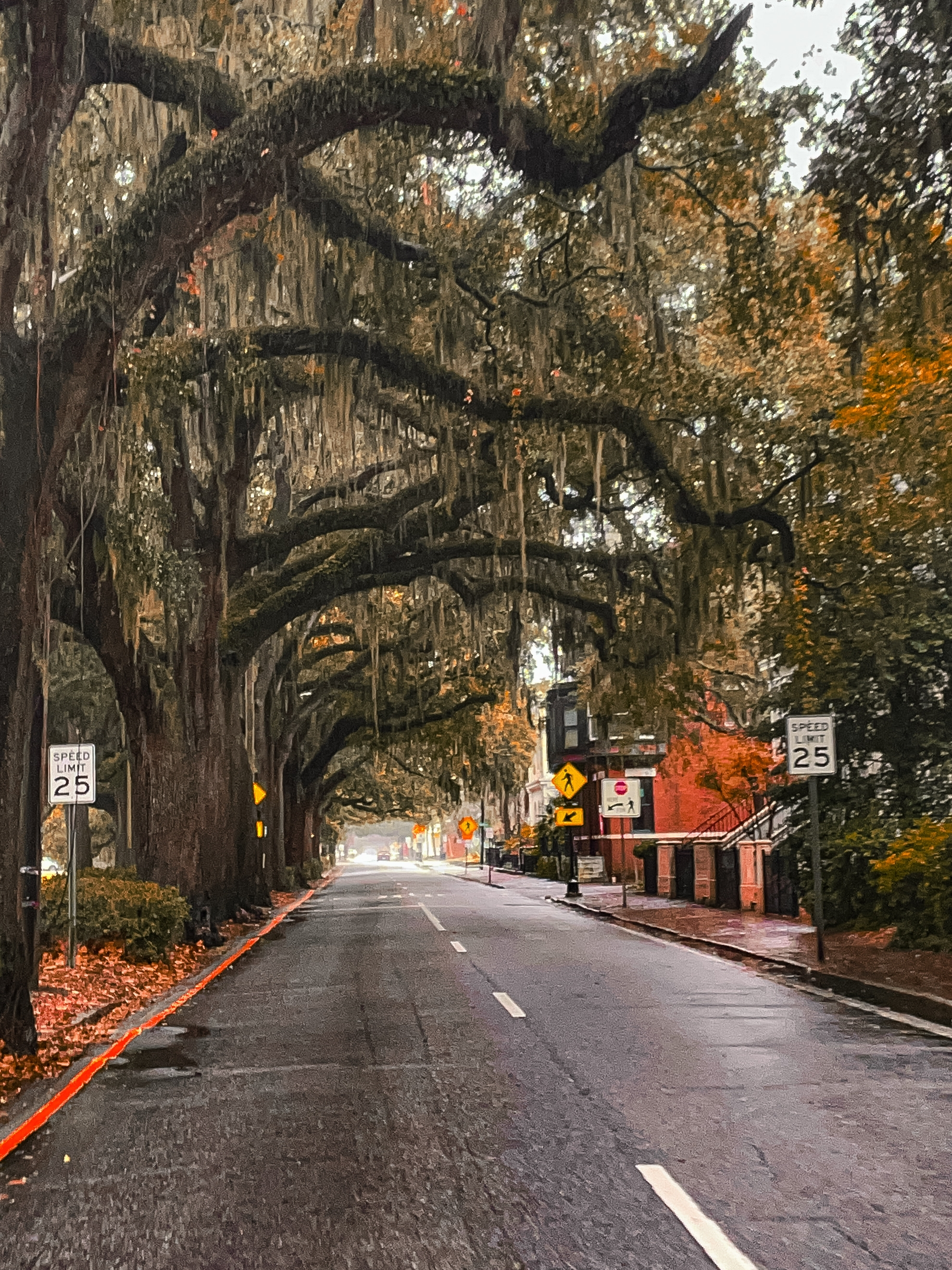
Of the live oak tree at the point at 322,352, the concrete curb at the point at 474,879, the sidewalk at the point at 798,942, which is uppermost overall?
the live oak tree at the point at 322,352

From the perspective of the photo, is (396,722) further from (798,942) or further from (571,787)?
(798,942)

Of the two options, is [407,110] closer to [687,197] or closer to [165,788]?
[687,197]

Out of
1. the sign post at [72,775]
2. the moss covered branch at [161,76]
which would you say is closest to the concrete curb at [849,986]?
the sign post at [72,775]

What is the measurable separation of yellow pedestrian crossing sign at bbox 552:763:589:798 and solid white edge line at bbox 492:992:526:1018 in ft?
83.9

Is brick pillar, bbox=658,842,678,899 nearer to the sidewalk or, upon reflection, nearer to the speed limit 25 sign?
the sidewalk

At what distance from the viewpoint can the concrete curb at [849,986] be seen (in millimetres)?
12539

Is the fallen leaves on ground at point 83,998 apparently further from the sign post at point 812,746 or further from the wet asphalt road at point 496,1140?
the sign post at point 812,746

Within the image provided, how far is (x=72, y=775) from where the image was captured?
16781mm

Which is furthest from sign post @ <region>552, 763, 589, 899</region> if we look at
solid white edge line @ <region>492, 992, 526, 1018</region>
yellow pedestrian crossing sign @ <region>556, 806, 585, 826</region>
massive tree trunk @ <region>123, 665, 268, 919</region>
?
solid white edge line @ <region>492, 992, 526, 1018</region>

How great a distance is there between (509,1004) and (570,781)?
26931 mm

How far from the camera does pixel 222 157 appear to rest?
1126cm

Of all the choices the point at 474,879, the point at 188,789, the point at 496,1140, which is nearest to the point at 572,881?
the point at 188,789

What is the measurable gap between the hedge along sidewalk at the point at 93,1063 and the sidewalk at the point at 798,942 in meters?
7.31

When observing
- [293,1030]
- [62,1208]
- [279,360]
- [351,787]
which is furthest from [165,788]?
[351,787]
